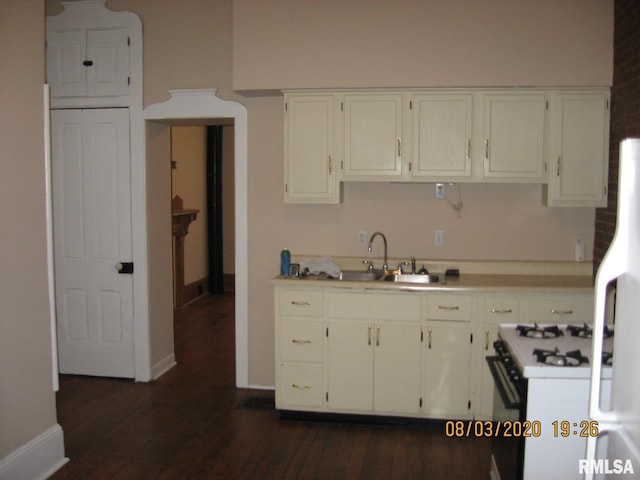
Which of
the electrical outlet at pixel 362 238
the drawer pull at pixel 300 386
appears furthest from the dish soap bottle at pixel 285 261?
the drawer pull at pixel 300 386

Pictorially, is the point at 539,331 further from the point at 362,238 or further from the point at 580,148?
the point at 362,238

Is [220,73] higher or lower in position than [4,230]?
higher

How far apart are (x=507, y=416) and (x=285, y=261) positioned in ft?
6.81

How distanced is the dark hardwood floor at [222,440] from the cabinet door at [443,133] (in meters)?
1.72

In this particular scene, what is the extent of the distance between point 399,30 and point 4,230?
8.80 ft

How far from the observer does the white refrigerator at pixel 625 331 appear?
66.6 inches

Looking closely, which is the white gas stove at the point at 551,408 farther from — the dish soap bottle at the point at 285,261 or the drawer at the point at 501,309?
the dish soap bottle at the point at 285,261

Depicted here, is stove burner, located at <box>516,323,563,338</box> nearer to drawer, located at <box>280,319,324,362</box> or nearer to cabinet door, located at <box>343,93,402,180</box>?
drawer, located at <box>280,319,324,362</box>

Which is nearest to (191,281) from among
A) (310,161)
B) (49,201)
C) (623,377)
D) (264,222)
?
(264,222)

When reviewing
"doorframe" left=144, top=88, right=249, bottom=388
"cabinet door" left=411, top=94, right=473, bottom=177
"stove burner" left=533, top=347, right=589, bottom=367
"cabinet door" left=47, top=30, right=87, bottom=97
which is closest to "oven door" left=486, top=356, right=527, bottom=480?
"stove burner" left=533, top=347, right=589, bottom=367

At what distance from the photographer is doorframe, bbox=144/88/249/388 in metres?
4.54

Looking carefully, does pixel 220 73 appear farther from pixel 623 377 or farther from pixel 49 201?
pixel 623 377

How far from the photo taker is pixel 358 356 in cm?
396

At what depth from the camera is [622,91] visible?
377 centimetres
